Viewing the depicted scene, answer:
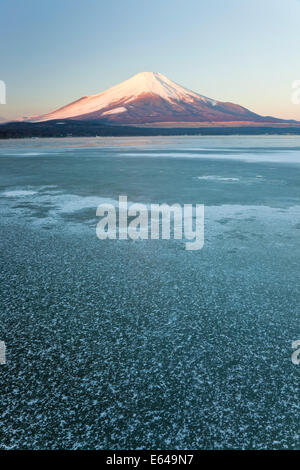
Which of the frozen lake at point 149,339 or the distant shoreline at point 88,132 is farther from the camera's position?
the distant shoreline at point 88,132

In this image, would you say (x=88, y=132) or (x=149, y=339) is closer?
(x=149, y=339)

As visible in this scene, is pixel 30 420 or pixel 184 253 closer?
pixel 30 420

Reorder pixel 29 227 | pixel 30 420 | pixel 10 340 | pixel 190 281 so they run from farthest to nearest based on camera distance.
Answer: pixel 29 227, pixel 190 281, pixel 10 340, pixel 30 420

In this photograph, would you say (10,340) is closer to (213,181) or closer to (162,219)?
(162,219)

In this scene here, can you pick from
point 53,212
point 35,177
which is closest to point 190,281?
point 53,212

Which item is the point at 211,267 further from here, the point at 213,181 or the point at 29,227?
the point at 213,181

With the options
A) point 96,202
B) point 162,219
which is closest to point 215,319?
point 162,219

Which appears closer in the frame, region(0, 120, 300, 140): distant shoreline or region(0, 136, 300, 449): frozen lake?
region(0, 136, 300, 449): frozen lake

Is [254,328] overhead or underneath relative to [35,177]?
underneath

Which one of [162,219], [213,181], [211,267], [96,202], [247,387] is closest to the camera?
[247,387]
